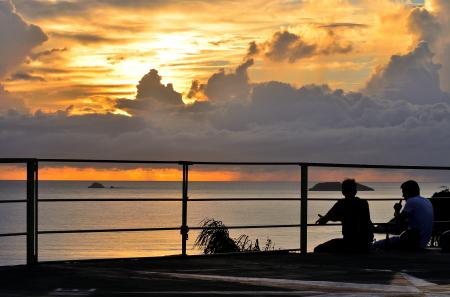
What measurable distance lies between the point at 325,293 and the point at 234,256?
3.90m

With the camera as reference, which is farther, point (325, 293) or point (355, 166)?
point (355, 166)

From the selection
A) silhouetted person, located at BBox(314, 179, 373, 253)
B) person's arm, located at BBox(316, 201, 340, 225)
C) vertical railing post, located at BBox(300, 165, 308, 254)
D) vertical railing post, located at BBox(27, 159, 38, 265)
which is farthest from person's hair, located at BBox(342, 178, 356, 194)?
vertical railing post, located at BBox(27, 159, 38, 265)

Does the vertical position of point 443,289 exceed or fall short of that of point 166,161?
it falls short

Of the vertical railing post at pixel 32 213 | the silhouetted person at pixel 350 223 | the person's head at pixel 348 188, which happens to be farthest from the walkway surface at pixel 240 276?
the person's head at pixel 348 188

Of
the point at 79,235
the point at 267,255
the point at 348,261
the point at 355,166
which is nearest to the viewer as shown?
the point at 348,261

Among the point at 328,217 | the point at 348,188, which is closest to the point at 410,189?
the point at 348,188

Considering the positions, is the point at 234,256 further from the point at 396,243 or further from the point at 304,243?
the point at 396,243

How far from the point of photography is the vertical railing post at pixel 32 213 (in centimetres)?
1121

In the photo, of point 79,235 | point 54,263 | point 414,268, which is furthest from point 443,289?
point 79,235

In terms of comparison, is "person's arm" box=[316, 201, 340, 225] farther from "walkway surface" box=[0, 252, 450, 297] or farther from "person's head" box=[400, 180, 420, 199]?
"person's head" box=[400, 180, 420, 199]

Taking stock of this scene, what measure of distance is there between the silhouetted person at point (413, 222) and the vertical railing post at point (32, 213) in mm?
4781

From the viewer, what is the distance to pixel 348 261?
A: 38.0 ft

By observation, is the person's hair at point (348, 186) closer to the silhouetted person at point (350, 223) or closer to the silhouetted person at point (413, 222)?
the silhouetted person at point (350, 223)

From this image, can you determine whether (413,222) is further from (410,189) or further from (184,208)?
(184,208)
